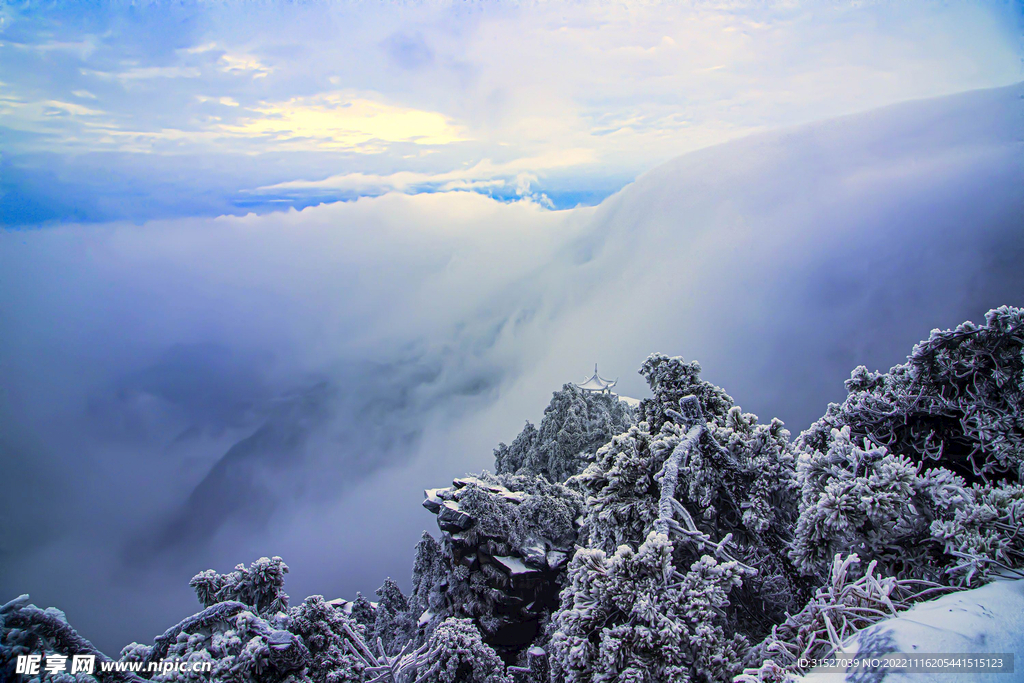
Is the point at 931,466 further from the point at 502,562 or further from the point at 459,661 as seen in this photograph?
the point at 502,562

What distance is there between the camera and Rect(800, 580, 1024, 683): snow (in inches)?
77.3

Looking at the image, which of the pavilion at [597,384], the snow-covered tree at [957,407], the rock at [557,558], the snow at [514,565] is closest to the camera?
the snow-covered tree at [957,407]

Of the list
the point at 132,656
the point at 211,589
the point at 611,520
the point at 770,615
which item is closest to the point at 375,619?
the point at 211,589

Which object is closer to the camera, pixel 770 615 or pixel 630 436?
pixel 770 615

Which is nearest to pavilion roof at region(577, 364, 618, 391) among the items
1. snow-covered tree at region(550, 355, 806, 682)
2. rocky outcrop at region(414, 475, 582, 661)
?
rocky outcrop at region(414, 475, 582, 661)

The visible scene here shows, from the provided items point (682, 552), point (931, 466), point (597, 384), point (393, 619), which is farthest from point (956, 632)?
point (597, 384)

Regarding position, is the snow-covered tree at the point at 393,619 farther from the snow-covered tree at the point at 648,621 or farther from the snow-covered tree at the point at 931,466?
the snow-covered tree at the point at 931,466

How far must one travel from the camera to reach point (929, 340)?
186 inches

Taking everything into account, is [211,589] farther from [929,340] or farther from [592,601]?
[929,340]

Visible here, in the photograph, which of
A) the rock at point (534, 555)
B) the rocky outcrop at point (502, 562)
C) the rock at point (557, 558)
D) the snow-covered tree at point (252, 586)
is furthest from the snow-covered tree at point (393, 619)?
the snow-covered tree at point (252, 586)

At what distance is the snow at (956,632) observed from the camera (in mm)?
1964

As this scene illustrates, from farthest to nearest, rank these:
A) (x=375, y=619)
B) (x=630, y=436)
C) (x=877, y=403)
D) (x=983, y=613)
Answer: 1. (x=375, y=619)
2. (x=877, y=403)
3. (x=630, y=436)
4. (x=983, y=613)

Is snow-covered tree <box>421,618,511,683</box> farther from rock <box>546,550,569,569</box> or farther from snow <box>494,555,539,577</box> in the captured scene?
rock <box>546,550,569,569</box>

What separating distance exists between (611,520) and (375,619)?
6896 millimetres
